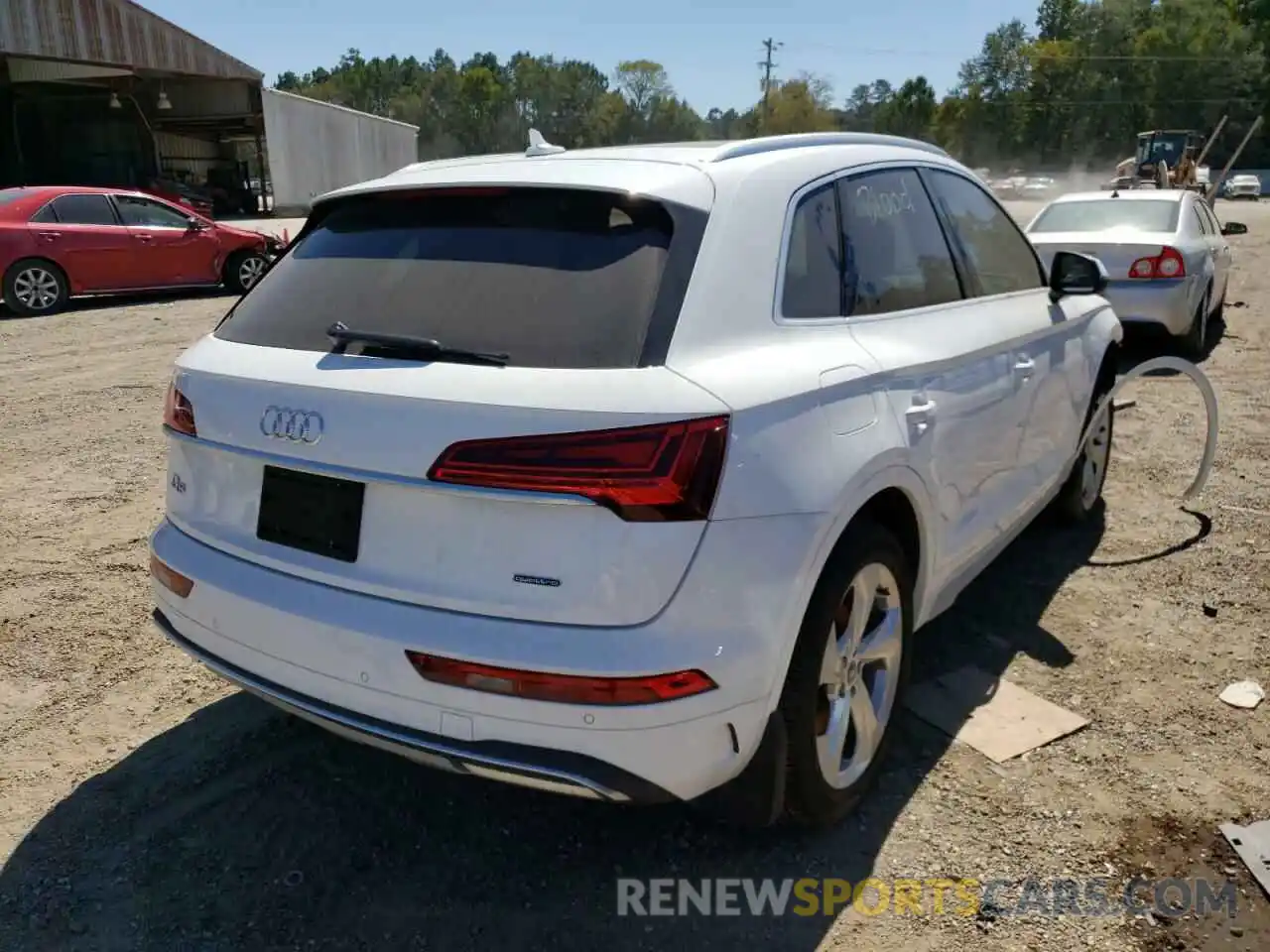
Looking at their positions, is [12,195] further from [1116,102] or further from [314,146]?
[1116,102]

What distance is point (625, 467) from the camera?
2.06 metres

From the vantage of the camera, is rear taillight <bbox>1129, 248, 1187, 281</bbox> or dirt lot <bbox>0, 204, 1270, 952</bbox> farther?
rear taillight <bbox>1129, 248, 1187, 281</bbox>

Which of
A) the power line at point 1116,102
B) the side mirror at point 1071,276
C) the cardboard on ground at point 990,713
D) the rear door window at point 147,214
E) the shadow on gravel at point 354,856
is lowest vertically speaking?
the shadow on gravel at point 354,856

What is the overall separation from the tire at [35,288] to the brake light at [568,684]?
12668 mm

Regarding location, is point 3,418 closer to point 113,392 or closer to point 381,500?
point 113,392

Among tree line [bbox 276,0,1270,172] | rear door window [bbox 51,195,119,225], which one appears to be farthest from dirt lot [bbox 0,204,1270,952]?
tree line [bbox 276,0,1270,172]

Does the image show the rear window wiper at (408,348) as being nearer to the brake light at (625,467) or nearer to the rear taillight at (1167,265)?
the brake light at (625,467)

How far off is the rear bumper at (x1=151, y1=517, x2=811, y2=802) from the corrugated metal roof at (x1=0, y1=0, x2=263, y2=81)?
2536 centimetres

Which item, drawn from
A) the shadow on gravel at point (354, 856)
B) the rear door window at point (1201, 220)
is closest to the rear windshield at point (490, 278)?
the shadow on gravel at point (354, 856)

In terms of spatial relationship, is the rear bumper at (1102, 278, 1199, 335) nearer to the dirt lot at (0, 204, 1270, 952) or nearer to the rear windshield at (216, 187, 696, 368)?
the dirt lot at (0, 204, 1270, 952)

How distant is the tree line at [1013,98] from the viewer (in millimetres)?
83875

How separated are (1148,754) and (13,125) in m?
36.5

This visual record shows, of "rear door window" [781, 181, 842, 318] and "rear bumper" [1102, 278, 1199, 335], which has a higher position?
"rear door window" [781, 181, 842, 318]

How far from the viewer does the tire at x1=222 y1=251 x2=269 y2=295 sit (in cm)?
1492
